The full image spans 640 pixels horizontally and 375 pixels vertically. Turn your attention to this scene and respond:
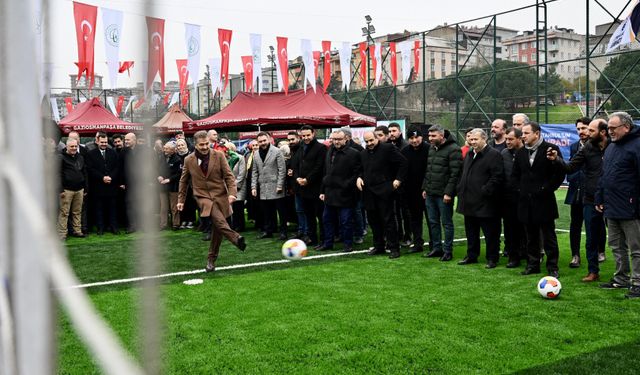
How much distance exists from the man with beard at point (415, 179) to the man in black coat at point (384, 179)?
0.42 meters

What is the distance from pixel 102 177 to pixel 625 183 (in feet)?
28.6

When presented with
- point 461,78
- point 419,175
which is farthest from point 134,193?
point 461,78

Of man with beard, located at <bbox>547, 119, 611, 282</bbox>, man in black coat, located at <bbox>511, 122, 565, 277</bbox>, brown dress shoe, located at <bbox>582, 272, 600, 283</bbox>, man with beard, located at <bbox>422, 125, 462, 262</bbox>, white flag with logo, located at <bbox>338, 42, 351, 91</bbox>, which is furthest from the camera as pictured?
white flag with logo, located at <bbox>338, 42, 351, 91</bbox>

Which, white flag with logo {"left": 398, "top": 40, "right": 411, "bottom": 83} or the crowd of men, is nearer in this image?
the crowd of men

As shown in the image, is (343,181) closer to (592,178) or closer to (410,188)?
(410,188)

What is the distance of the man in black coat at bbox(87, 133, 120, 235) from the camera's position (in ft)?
38.0

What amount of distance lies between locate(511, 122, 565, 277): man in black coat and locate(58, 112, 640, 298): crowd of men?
1 cm

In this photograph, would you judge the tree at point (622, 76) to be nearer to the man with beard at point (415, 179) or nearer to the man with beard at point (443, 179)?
the man with beard at point (415, 179)

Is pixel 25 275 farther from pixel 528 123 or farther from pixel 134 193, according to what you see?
pixel 528 123

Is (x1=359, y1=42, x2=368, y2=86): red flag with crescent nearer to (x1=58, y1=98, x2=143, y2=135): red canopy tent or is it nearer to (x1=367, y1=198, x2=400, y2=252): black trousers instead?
(x1=58, y1=98, x2=143, y2=135): red canopy tent

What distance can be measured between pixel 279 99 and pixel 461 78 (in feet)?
35.0

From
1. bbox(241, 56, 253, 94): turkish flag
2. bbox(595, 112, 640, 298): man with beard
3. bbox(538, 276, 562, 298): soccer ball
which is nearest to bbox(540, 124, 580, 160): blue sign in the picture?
bbox(241, 56, 253, 94): turkish flag

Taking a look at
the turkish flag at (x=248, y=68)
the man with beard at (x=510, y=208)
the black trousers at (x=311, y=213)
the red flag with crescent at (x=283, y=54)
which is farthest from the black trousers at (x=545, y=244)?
the turkish flag at (x=248, y=68)

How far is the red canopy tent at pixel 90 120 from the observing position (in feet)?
50.4
